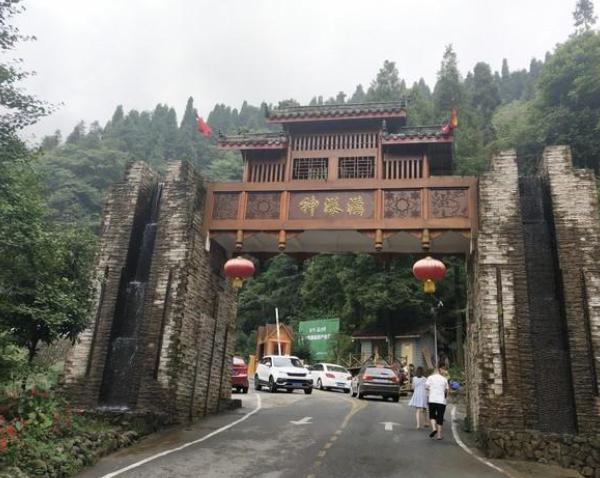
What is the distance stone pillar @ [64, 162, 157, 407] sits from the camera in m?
11.4

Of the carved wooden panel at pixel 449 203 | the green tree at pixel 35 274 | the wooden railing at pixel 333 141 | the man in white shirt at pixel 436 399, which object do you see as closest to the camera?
the green tree at pixel 35 274

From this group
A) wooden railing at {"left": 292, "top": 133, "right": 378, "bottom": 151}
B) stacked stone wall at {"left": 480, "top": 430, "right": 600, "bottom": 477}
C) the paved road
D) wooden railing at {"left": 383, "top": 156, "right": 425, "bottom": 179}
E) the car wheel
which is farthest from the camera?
the car wheel

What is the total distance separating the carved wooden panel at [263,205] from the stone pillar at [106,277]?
9.06ft

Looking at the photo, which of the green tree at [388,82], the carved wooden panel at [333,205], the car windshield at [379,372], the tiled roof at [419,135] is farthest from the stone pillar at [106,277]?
the green tree at [388,82]

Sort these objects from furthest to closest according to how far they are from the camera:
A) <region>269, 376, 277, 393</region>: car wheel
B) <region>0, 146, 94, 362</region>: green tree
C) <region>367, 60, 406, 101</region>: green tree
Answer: <region>367, 60, 406, 101</region>: green tree
<region>269, 376, 277, 393</region>: car wheel
<region>0, 146, 94, 362</region>: green tree

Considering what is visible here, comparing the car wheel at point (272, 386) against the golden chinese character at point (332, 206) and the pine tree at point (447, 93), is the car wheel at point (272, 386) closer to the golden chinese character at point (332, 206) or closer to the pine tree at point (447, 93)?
the golden chinese character at point (332, 206)

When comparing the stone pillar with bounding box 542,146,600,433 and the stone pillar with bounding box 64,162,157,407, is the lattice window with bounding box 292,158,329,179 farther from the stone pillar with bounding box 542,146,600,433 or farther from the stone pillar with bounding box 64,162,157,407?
the stone pillar with bounding box 542,146,600,433

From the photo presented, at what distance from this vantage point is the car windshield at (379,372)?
2036 centimetres

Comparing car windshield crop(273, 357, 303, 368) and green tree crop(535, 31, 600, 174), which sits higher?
green tree crop(535, 31, 600, 174)

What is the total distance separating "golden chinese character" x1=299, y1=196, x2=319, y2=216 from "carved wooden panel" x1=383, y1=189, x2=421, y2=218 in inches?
65.5

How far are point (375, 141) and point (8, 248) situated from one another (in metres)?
8.95

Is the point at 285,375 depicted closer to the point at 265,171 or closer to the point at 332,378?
the point at 332,378

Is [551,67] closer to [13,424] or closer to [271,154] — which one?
[271,154]

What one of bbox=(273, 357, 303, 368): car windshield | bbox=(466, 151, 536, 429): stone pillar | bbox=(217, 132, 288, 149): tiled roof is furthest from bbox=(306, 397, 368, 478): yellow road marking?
bbox=(217, 132, 288, 149): tiled roof
